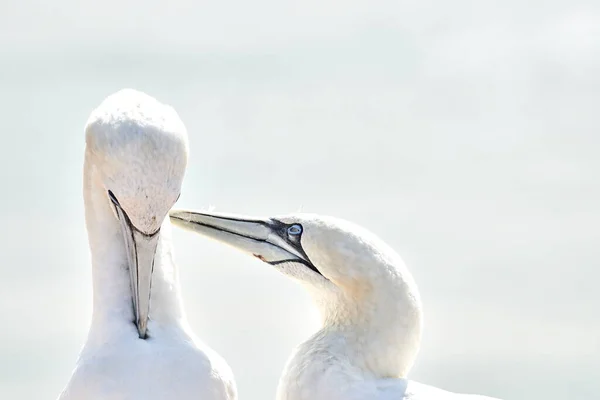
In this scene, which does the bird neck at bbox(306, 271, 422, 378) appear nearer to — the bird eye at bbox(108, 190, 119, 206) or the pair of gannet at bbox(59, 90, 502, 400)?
the pair of gannet at bbox(59, 90, 502, 400)

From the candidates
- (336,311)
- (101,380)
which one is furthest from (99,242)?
(336,311)

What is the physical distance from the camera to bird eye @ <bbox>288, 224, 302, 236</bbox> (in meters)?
9.42

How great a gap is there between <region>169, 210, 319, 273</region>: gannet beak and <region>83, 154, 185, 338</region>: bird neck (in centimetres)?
61

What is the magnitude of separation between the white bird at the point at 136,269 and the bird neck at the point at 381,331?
76cm

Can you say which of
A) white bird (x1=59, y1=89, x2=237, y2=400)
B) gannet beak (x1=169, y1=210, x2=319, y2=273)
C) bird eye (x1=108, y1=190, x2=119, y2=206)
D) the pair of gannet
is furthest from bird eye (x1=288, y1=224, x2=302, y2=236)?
bird eye (x1=108, y1=190, x2=119, y2=206)

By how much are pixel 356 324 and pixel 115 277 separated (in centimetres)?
149

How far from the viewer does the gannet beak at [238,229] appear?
9633 millimetres

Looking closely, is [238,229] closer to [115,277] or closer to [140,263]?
[115,277]

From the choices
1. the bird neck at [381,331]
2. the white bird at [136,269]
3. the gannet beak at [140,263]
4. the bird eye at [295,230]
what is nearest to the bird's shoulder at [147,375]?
the white bird at [136,269]

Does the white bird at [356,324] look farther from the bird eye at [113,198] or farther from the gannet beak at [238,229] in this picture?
the bird eye at [113,198]

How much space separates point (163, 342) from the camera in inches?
344

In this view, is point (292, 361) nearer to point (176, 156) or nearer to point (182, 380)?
point (182, 380)

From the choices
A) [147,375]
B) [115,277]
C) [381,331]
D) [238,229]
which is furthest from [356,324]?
[115,277]

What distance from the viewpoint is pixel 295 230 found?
945cm
